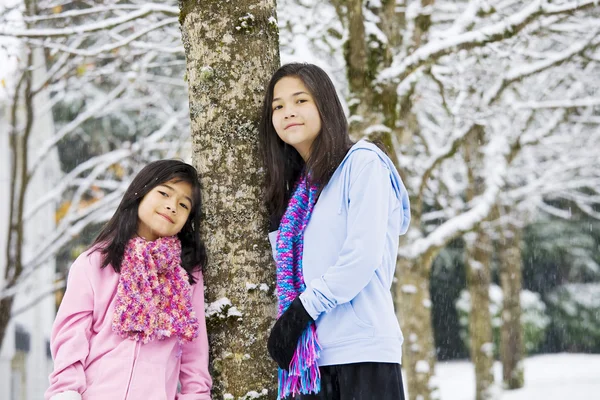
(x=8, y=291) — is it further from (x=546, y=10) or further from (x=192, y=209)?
(x=546, y=10)

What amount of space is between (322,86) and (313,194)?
0.41 meters

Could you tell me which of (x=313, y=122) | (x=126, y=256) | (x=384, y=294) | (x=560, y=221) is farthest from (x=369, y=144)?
(x=560, y=221)

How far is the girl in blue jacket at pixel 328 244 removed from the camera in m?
2.20

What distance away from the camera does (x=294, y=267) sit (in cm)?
242

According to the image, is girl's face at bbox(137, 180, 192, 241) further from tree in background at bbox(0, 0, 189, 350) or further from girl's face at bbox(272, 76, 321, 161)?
tree in background at bbox(0, 0, 189, 350)

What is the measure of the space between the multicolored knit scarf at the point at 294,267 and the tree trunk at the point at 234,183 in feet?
0.49

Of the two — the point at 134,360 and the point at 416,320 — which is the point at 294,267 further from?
the point at 416,320

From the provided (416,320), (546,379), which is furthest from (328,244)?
(546,379)

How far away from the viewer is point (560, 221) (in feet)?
65.5

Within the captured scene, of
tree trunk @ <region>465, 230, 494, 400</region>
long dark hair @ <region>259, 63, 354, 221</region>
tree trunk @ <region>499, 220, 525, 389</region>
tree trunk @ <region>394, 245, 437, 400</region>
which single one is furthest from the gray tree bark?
long dark hair @ <region>259, 63, 354, 221</region>

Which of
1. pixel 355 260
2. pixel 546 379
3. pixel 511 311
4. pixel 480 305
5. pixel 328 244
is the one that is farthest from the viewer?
pixel 546 379

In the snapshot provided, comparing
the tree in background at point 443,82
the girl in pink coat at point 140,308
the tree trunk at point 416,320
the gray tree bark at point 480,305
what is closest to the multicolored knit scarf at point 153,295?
the girl in pink coat at point 140,308

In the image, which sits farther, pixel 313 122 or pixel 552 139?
pixel 552 139

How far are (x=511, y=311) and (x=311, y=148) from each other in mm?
11988
